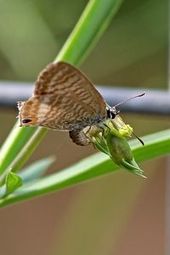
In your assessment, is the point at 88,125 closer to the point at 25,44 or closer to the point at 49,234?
the point at 25,44

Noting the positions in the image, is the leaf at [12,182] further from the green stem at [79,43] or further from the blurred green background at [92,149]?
the blurred green background at [92,149]

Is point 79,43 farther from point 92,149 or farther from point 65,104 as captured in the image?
point 92,149

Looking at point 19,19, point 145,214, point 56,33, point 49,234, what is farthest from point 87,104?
point 145,214

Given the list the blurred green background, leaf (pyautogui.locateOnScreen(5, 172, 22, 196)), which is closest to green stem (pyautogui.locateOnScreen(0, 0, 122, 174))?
leaf (pyautogui.locateOnScreen(5, 172, 22, 196))

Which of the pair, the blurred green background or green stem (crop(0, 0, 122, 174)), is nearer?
green stem (crop(0, 0, 122, 174))

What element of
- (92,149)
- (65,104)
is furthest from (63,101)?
(92,149)

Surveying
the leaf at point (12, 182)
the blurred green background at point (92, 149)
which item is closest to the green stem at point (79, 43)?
the leaf at point (12, 182)

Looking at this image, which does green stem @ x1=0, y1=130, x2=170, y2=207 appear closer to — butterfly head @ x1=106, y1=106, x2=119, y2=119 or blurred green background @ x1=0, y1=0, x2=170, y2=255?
butterfly head @ x1=106, y1=106, x2=119, y2=119
